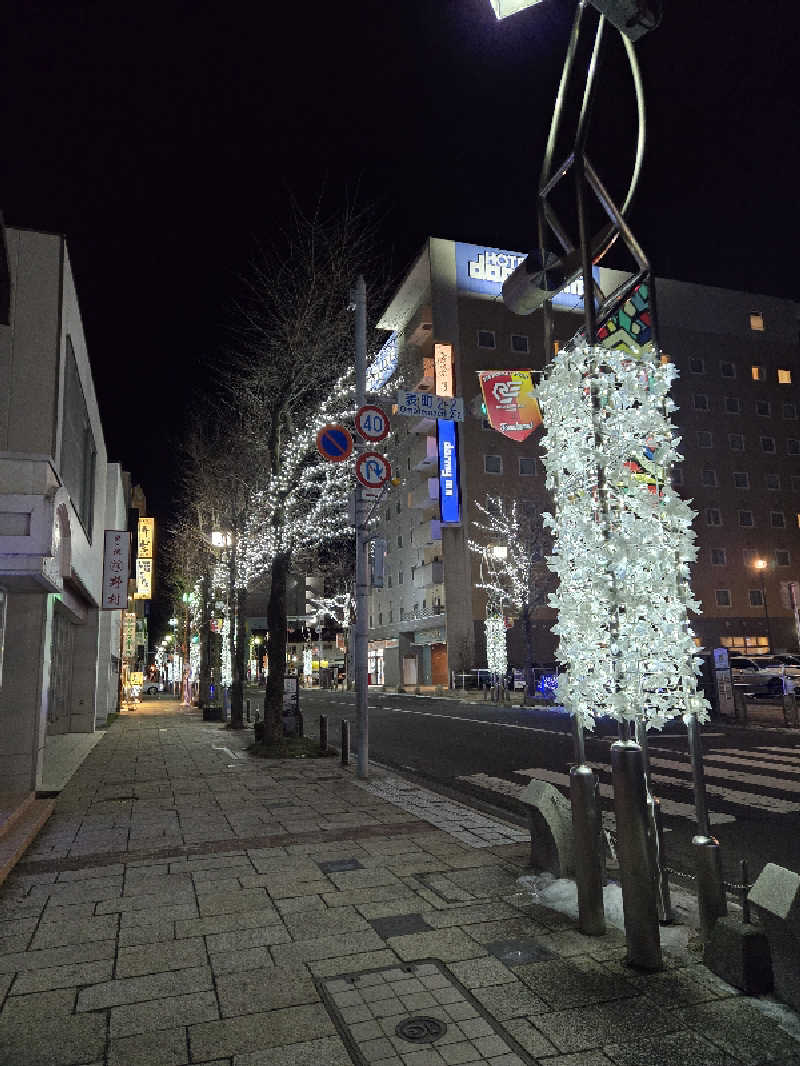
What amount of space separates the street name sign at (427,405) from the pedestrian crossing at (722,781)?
239 inches

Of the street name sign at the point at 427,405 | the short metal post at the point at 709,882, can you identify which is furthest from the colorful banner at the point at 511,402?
the short metal post at the point at 709,882

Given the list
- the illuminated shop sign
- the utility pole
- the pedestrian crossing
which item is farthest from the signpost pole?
the illuminated shop sign

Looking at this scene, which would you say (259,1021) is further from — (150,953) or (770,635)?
(770,635)

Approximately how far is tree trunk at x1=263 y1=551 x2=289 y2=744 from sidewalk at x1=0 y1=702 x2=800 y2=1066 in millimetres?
7390

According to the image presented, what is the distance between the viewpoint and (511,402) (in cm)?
790

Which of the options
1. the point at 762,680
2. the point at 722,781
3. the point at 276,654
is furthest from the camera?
the point at 762,680

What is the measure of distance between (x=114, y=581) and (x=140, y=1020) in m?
17.1

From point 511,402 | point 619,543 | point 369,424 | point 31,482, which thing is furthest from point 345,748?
point 619,543

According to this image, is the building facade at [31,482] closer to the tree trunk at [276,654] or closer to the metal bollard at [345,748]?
the tree trunk at [276,654]

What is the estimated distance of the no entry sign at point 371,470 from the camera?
1179 centimetres

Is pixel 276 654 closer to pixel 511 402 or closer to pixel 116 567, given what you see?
pixel 116 567

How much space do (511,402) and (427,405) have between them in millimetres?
3819

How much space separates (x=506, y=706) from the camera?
30.7 metres

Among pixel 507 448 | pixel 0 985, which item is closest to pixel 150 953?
pixel 0 985
